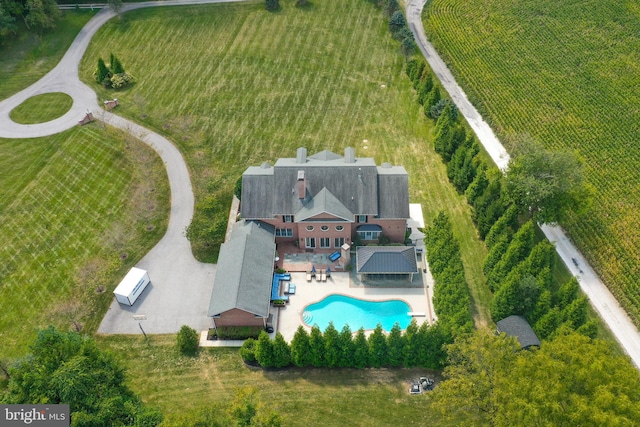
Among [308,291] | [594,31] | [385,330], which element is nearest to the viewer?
[385,330]

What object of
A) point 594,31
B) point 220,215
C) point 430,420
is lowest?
point 430,420

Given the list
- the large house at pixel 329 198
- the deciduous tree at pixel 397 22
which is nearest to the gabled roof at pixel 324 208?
the large house at pixel 329 198

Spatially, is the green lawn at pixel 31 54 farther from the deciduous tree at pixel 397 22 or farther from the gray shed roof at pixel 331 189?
the deciduous tree at pixel 397 22

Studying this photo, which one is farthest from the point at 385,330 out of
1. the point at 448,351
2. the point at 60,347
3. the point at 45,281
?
the point at 45,281

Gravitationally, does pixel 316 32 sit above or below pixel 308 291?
above

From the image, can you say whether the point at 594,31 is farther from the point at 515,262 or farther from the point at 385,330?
the point at 385,330

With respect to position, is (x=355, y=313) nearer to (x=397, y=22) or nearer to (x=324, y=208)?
(x=324, y=208)
